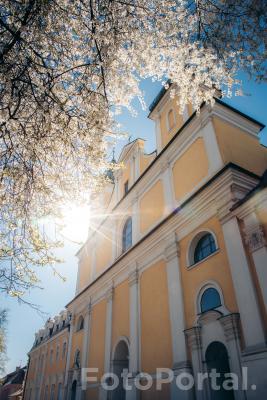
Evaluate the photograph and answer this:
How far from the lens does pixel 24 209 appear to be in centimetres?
543

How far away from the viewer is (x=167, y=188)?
13195 mm

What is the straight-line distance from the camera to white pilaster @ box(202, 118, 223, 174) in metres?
10.4

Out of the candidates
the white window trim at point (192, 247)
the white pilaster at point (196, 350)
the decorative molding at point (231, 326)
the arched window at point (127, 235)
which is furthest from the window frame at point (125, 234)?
the decorative molding at point (231, 326)

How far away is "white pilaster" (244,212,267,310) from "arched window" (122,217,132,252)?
8.75 m

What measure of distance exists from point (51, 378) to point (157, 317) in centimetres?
1796

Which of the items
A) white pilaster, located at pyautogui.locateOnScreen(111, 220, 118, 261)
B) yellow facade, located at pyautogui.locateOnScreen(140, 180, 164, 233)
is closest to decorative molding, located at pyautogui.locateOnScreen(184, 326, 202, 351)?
yellow facade, located at pyautogui.locateOnScreen(140, 180, 164, 233)

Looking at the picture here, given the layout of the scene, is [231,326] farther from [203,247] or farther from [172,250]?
[172,250]

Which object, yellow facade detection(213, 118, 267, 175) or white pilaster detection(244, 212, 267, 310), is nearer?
white pilaster detection(244, 212, 267, 310)

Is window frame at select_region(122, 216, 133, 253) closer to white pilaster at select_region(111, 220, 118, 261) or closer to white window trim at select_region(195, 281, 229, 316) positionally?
white pilaster at select_region(111, 220, 118, 261)

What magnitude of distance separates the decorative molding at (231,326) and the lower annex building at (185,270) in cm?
2

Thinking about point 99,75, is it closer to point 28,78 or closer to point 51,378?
point 28,78

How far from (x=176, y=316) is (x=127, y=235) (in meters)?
7.24

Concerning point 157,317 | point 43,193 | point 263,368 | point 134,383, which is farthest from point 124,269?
point 43,193

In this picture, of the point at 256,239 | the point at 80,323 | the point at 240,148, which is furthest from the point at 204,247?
the point at 80,323
